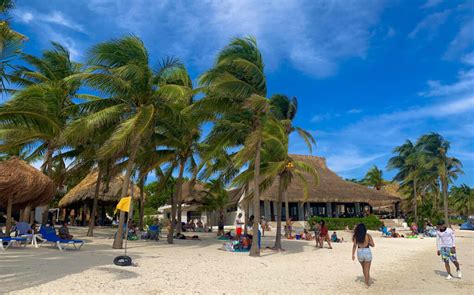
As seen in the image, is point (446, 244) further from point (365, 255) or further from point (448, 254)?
point (365, 255)

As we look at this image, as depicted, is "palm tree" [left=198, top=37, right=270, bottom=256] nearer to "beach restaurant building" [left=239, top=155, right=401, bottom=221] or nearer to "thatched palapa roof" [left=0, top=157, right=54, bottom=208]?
"thatched palapa roof" [left=0, top=157, right=54, bottom=208]

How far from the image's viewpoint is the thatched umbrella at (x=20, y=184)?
12.2 m

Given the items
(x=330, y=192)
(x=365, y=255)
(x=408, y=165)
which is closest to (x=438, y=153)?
(x=408, y=165)

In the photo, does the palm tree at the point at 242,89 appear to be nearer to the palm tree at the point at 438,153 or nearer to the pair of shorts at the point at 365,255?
the pair of shorts at the point at 365,255

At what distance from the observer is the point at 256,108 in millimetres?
12070

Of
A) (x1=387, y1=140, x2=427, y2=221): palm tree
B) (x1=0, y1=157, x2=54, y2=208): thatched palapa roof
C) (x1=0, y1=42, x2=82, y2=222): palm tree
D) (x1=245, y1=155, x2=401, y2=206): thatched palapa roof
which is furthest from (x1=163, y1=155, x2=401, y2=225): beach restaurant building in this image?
(x1=0, y1=157, x2=54, y2=208): thatched palapa roof

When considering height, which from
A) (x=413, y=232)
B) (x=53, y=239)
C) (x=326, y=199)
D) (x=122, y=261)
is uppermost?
(x=326, y=199)

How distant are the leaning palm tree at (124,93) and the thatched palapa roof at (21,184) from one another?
94.5 inches

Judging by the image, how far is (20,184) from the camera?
1249 centimetres

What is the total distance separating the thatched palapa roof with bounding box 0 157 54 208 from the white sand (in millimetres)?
2266

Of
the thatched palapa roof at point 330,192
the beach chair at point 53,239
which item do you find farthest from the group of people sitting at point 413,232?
the beach chair at point 53,239

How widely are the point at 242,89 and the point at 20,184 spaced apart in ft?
26.2

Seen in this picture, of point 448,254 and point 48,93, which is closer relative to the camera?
point 448,254

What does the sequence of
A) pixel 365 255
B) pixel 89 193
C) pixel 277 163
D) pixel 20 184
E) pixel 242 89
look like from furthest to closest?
pixel 89 193 < pixel 277 163 < pixel 20 184 < pixel 242 89 < pixel 365 255
